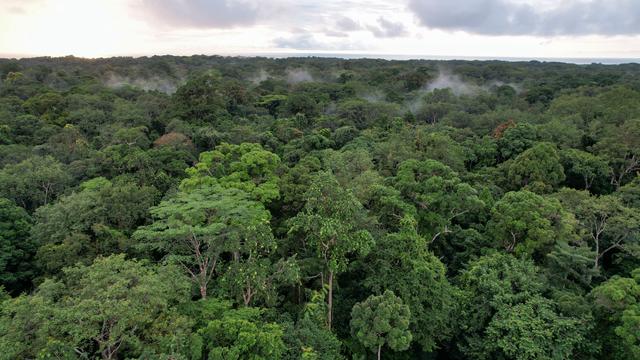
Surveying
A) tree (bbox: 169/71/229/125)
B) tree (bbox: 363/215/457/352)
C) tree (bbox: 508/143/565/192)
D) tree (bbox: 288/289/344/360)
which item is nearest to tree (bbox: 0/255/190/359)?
tree (bbox: 288/289/344/360)

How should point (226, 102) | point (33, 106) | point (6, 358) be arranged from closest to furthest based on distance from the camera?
point (6, 358), point (33, 106), point (226, 102)

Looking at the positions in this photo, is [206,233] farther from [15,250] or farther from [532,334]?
[532,334]

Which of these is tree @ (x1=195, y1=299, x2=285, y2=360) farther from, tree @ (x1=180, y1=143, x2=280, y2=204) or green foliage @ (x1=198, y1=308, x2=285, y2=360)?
tree @ (x1=180, y1=143, x2=280, y2=204)

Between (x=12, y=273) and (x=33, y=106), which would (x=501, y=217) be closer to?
(x=12, y=273)

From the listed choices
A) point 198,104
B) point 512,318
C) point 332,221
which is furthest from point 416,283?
point 198,104

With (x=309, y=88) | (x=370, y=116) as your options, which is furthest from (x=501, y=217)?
(x=309, y=88)

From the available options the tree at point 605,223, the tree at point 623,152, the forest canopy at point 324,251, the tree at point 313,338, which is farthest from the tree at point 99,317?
the tree at point 623,152
